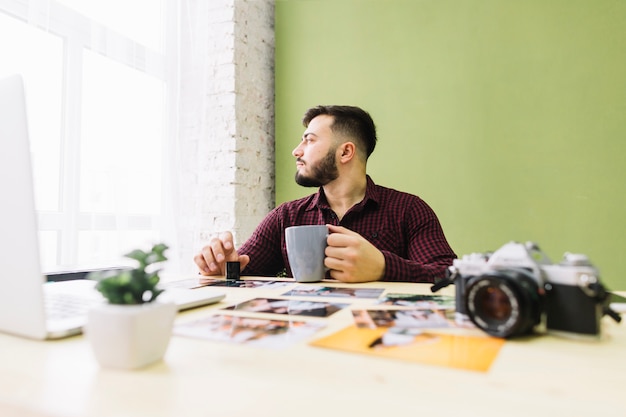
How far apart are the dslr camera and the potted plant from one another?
0.34m

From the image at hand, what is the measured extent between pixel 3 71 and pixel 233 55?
100 cm

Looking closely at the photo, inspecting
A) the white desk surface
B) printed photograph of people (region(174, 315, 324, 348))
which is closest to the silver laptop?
the white desk surface

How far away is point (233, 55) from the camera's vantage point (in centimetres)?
208

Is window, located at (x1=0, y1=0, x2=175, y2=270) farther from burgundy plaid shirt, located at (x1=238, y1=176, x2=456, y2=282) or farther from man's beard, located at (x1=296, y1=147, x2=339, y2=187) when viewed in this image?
man's beard, located at (x1=296, y1=147, x2=339, y2=187)

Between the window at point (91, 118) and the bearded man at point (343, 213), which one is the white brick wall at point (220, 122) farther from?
the bearded man at point (343, 213)

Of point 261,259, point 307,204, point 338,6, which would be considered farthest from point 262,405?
point 338,6

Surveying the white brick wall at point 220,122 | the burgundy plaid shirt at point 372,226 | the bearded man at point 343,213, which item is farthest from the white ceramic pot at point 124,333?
the white brick wall at point 220,122

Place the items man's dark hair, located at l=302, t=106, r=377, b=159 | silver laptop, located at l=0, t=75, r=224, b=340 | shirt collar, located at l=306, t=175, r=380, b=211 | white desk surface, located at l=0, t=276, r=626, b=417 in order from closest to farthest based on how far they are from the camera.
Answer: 1. white desk surface, located at l=0, t=276, r=626, b=417
2. silver laptop, located at l=0, t=75, r=224, b=340
3. shirt collar, located at l=306, t=175, r=380, b=211
4. man's dark hair, located at l=302, t=106, r=377, b=159

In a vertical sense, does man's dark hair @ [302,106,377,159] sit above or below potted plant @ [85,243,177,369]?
above

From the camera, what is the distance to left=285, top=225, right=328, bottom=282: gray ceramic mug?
904 mm

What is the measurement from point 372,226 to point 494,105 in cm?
91

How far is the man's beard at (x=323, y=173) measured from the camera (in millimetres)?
1617

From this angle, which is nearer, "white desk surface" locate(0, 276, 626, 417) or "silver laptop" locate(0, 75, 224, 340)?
"white desk surface" locate(0, 276, 626, 417)

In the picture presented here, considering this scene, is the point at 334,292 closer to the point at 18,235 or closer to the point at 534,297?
the point at 534,297
